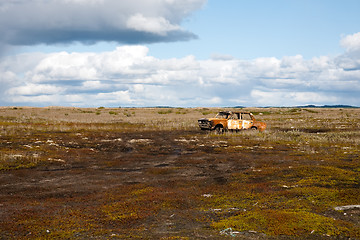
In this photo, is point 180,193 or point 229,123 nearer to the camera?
point 180,193

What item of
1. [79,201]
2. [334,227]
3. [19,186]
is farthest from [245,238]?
[19,186]

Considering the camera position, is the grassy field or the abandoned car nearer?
the grassy field

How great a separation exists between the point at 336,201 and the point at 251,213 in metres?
2.68

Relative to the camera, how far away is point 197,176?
12.4 meters

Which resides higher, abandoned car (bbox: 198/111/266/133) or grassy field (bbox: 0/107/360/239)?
abandoned car (bbox: 198/111/266/133)

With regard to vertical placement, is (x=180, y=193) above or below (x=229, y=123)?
below

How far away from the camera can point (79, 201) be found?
355 inches

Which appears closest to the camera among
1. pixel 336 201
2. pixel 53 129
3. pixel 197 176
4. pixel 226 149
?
pixel 336 201

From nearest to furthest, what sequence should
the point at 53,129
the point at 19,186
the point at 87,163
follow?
the point at 19,186
the point at 87,163
the point at 53,129

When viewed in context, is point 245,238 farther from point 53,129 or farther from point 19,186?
point 53,129

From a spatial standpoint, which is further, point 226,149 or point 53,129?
point 53,129

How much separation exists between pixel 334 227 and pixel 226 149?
41.8 ft

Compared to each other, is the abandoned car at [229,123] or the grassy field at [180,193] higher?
the abandoned car at [229,123]

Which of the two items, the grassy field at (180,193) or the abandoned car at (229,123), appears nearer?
the grassy field at (180,193)
